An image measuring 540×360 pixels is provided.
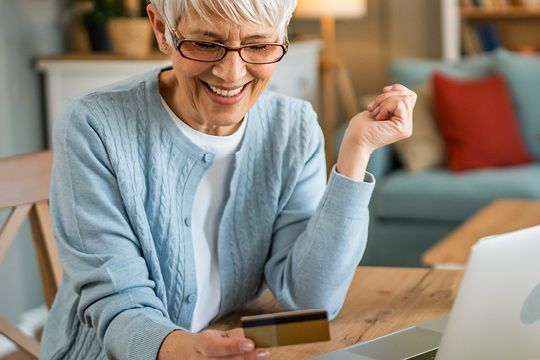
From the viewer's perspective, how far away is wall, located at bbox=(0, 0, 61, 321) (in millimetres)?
3256

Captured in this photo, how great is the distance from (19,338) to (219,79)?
60 cm

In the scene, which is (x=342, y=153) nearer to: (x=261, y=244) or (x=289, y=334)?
(x=261, y=244)

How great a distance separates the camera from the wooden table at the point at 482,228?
2830 millimetres

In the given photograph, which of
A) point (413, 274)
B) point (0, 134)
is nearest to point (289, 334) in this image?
point (413, 274)

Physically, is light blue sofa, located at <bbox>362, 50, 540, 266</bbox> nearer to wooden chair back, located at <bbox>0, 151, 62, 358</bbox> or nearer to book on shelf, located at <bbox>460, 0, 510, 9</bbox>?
book on shelf, located at <bbox>460, 0, 510, 9</bbox>

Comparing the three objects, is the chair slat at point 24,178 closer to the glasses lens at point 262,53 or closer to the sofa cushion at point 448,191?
the glasses lens at point 262,53

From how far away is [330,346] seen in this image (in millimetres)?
1348

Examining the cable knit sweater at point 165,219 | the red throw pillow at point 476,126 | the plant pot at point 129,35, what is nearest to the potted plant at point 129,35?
the plant pot at point 129,35

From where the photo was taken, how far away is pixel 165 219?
148 centimetres

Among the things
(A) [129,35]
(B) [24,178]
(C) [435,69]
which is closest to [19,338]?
(B) [24,178]

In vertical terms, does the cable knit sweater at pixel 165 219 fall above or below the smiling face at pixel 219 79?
below

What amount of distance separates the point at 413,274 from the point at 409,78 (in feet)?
9.27

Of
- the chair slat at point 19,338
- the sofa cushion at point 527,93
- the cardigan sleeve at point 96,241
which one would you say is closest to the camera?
the cardigan sleeve at point 96,241

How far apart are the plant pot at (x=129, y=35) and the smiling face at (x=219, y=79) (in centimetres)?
196
